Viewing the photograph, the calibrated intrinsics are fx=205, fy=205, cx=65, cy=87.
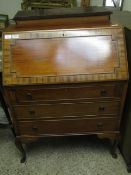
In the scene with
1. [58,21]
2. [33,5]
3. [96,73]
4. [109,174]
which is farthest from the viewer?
[33,5]

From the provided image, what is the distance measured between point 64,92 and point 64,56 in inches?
9.4

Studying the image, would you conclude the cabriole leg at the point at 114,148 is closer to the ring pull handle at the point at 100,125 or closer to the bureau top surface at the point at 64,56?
the ring pull handle at the point at 100,125

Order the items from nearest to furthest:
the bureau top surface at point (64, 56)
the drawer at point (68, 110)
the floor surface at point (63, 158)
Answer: the bureau top surface at point (64, 56) → the drawer at point (68, 110) → the floor surface at point (63, 158)

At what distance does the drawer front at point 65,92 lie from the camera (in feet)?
4.47

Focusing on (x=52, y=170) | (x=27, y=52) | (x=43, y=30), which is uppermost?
(x=43, y=30)

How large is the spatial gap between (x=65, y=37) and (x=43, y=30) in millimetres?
151

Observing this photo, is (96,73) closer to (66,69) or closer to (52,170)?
(66,69)

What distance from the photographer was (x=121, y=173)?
1.64 m

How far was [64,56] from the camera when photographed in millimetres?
1334

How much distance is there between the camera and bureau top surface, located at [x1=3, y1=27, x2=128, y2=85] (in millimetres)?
1312

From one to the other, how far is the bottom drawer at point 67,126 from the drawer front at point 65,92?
0.73 feet

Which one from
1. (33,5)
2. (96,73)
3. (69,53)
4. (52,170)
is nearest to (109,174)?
(52,170)

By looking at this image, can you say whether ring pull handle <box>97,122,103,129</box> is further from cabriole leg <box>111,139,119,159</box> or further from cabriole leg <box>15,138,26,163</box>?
cabriole leg <box>15,138,26,163</box>

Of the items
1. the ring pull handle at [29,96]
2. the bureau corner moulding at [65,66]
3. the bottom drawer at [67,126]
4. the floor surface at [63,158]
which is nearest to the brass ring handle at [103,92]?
the bureau corner moulding at [65,66]
